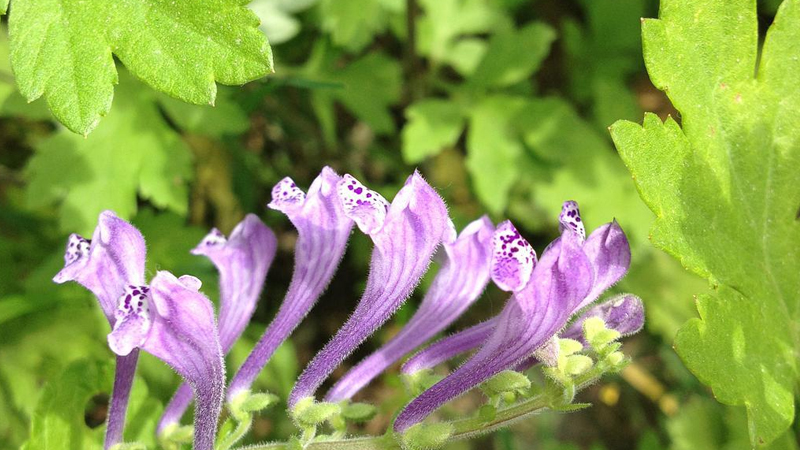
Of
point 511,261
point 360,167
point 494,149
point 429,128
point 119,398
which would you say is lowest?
point 360,167

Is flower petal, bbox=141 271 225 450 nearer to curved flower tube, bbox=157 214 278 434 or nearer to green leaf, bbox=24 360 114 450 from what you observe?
curved flower tube, bbox=157 214 278 434

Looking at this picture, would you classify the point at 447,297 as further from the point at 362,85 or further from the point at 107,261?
the point at 362,85

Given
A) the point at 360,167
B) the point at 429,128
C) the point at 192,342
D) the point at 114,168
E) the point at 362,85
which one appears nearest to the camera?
the point at 192,342

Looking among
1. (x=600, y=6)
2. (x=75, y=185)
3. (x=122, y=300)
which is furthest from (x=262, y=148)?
(x=122, y=300)

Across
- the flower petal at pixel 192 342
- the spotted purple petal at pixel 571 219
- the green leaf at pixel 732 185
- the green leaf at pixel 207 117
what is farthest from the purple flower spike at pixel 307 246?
the green leaf at pixel 207 117

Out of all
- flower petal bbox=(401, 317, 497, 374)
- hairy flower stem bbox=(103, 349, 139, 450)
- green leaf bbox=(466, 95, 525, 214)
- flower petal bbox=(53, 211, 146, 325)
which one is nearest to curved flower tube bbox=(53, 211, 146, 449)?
flower petal bbox=(53, 211, 146, 325)

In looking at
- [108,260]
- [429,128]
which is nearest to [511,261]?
[108,260]
